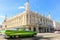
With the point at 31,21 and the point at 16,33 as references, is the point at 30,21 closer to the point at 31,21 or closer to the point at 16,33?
the point at 31,21

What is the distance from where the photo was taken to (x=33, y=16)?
44.2 m

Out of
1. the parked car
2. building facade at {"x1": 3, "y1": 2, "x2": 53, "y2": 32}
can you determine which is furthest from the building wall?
the parked car

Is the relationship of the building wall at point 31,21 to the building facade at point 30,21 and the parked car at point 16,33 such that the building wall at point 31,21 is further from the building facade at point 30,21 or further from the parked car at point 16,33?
the parked car at point 16,33

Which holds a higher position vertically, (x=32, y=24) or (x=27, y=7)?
(x=27, y=7)

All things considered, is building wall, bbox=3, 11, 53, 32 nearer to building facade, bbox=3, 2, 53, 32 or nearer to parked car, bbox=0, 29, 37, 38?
building facade, bbox=3, 2, 53, 32

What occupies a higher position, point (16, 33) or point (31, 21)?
point (31, 21)

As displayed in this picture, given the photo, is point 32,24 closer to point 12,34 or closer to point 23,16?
point 23,16

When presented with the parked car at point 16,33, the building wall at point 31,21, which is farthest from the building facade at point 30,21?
the parked car at point 16,33

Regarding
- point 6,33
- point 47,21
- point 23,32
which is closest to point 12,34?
point 6,33

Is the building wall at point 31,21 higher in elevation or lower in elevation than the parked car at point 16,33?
higher

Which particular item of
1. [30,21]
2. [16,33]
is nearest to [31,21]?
[30,21]

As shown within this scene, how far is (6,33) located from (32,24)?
102ft

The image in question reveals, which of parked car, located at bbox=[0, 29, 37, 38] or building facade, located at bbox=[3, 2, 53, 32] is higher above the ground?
building facade, located at bbox=[3, 2, 53, 32]

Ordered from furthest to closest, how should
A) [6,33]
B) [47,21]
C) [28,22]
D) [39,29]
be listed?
[47,21] → [39,29] → [28,22] → [6,33]
